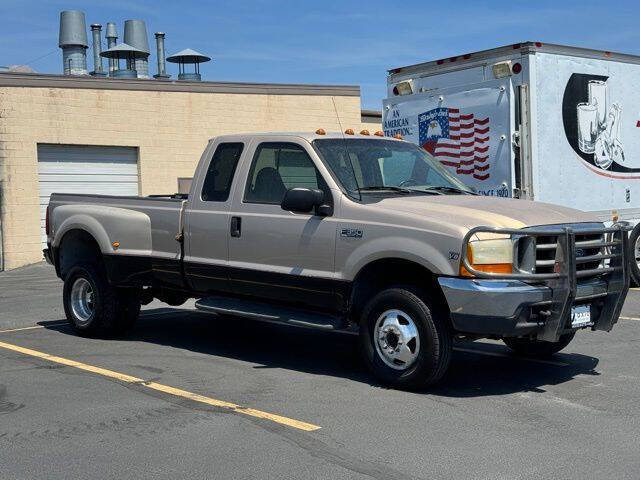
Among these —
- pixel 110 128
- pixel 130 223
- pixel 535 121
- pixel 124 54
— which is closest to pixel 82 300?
pixel 130 223

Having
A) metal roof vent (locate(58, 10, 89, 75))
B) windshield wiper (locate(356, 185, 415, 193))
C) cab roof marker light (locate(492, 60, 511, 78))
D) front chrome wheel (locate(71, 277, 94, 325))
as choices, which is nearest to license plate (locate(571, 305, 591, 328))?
windshield wiper (locate(356, 185, 415, 193))

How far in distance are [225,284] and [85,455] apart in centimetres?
310

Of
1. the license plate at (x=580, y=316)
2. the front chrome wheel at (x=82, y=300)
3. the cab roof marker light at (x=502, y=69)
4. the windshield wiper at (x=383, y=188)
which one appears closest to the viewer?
the license plate at (x=580, y=316)

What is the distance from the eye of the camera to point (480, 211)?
22.8 feet

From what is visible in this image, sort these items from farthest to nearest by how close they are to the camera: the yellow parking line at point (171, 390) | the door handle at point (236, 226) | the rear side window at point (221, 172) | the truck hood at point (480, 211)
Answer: the rear side window at point (221, 172) → the door handle at point (236, 226) → the truck hood at point (480, 211) → the yellow parking line at point (171, 390)

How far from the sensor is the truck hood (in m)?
6.79

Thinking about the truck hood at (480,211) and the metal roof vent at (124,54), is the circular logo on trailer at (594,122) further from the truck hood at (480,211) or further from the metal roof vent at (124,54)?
the metal roof vent at (124,54)

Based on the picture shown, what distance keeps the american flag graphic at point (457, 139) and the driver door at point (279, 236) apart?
3.96m

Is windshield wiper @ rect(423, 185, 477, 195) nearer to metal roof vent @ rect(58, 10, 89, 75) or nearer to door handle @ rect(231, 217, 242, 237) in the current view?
door handle @ rect(231, 217, 242, 237)

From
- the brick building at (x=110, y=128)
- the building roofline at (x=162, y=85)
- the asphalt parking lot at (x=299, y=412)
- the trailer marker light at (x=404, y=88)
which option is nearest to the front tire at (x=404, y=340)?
the asphalt parking lot at (x=299, y=412)

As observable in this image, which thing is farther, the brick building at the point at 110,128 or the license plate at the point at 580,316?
the brick building at the point at 110,128

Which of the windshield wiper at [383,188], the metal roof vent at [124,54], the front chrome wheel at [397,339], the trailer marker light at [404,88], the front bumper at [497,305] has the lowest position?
the front chrome wheel at [397,339]

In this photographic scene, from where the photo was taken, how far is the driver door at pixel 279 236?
759 centimetres

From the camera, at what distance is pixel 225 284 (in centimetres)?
838
